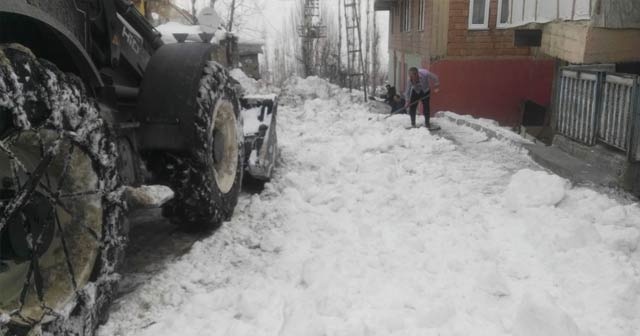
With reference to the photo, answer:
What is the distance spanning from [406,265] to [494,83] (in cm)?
1125

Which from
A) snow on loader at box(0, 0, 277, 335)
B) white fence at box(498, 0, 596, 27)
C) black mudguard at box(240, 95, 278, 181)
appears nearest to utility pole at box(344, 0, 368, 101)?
white fence at box(498, 0, 596, 27)

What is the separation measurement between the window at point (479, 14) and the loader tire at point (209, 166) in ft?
34.1

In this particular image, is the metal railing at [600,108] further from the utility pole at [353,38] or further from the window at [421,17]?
the utility pole at [353,38]

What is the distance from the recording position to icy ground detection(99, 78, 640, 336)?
A: 2869 mm

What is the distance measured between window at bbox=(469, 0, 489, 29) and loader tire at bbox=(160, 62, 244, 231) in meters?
10.4

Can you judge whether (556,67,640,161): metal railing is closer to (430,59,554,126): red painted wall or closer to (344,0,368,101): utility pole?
(430,59,554,126): red painted wall

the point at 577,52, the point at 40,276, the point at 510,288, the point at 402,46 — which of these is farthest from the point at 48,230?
the point at 402,46

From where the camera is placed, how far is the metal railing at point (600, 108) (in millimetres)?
6074

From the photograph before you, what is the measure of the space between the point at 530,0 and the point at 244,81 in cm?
933

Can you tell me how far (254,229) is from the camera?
4484 mm

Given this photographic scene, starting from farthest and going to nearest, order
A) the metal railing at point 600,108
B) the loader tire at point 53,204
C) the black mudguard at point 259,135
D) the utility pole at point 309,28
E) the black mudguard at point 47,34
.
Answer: the utility pole at point 309,28 < the metal railing at point 600,108 < the black mudguard at point 259,135 < the black mudguard at point 47,34 < the loader tire at point 53,204

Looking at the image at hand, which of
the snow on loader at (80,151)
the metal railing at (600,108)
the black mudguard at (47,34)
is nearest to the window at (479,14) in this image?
the metal railing at (600,108)

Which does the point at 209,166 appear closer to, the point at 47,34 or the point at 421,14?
the point at 47,34

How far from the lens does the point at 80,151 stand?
249 centimetres
